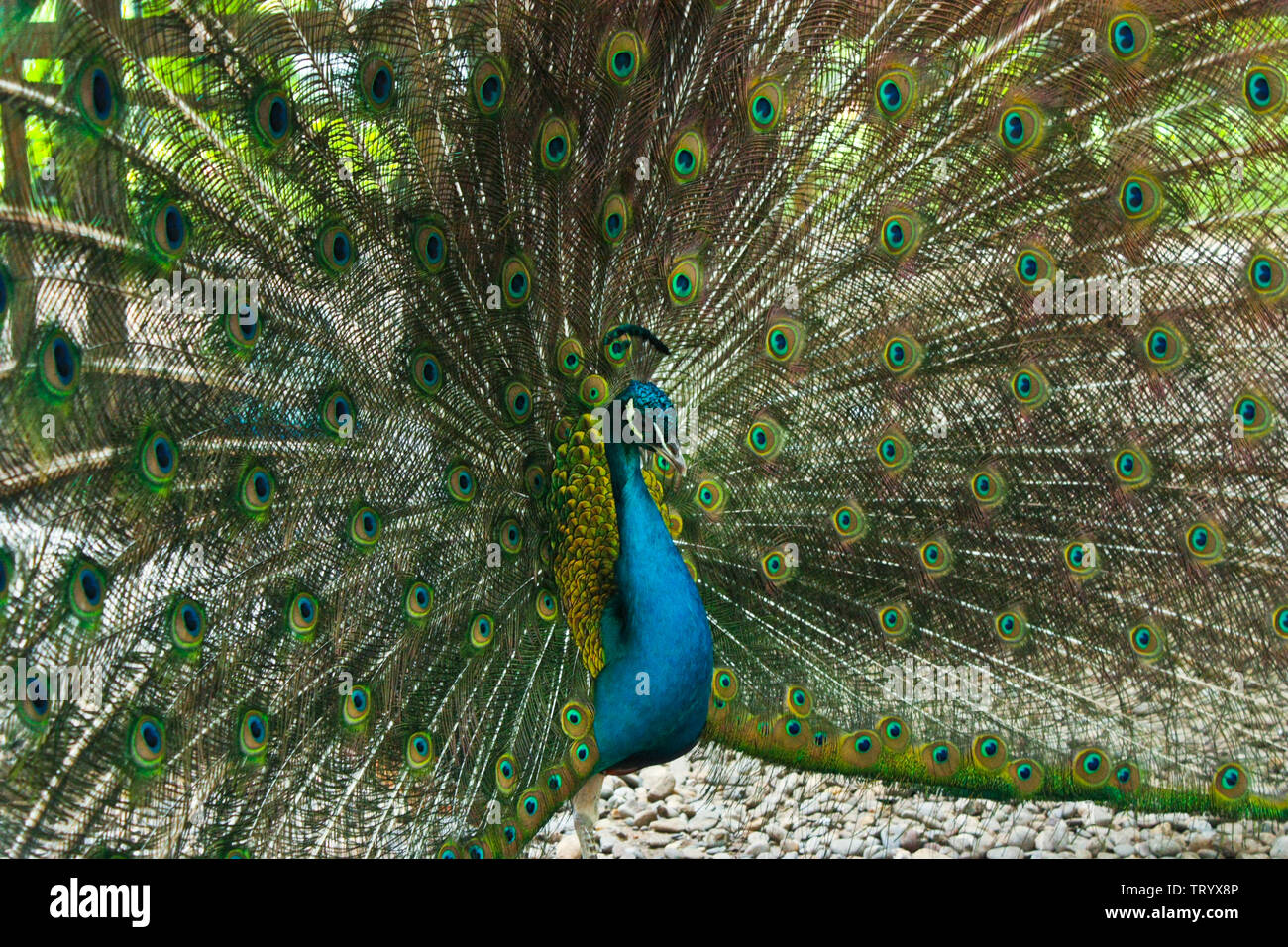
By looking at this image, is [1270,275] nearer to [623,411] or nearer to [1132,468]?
[1132,468]

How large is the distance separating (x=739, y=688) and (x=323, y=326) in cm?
162

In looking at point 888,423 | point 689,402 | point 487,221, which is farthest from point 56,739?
point 888,423

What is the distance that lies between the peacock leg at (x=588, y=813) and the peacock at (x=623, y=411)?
0.01 m

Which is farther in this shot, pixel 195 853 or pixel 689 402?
pixel 689 402

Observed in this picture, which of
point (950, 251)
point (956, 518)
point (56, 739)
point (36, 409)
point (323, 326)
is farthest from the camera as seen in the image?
point (956, 518)

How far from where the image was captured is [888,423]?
2955 mm

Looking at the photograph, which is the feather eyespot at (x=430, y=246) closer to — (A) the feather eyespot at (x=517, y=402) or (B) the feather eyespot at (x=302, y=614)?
(A) the feather eyespot at (x=517, y=402)

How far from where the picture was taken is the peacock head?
2.41 meters

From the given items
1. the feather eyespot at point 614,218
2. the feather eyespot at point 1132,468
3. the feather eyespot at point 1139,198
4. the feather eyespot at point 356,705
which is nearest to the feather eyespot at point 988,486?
the feather eyespot at point 1132,468

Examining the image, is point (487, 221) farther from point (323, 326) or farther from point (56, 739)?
point (56, 739)

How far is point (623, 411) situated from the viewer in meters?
2.53

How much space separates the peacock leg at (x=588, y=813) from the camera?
3039 mm

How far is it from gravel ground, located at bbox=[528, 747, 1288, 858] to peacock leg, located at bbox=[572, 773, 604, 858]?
13cm

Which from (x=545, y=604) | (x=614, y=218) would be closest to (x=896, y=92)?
(x=614, y=218)
